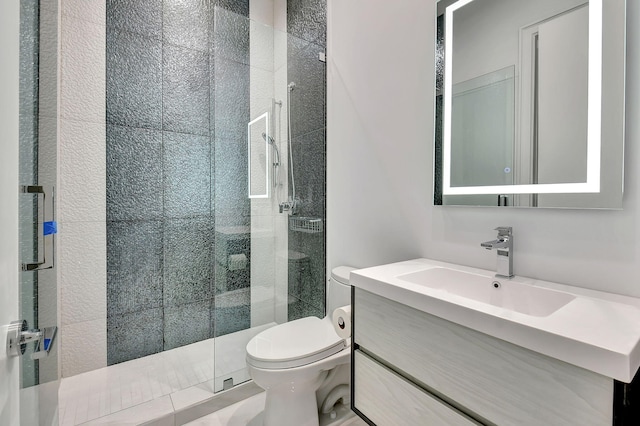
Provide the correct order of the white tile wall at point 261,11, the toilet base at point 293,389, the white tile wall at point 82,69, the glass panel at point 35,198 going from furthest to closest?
the white tile wall at point 261,11
the white tile wall at point 82,69
the toilet base at point 293,389
the glass panel at point 35,198

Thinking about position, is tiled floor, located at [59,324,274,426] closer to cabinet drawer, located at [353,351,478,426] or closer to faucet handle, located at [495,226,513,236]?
cabinet drawer, located at [353,351,478,426]

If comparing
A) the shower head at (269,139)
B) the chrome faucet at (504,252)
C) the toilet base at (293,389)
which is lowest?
the toilet base at (293,389)

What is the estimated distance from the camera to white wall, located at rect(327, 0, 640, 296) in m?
0.83

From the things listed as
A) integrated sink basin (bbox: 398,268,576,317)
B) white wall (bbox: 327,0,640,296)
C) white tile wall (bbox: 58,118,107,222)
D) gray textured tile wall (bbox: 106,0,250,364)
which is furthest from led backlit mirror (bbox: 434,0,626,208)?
white tile wall (bbox: 58,118,107,222)

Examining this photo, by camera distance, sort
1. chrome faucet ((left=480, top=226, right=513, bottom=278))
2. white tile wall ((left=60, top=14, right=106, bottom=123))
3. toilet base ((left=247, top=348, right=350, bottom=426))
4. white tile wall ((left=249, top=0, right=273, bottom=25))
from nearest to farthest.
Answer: chrome faucet ((left=480, top=226, right=513, bottom=278)), toilet base ((left=247, top=348, right=350, bottom=426)), white tile wall ((left=60, top=14, right=106, bottom=123)), white tile wall ((left=249, top=0, right=273, bottom=25))

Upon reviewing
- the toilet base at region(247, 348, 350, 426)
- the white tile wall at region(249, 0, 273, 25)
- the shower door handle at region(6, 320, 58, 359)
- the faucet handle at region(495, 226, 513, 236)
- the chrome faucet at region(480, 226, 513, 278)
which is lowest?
the toilet base at region(247, 348, 350, 426)

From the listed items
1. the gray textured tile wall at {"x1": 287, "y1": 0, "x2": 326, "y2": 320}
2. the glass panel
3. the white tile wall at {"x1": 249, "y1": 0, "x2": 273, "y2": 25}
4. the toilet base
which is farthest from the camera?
the white tile wall at {"x1": 249, "y1": 0, "x2": 273, "y2": 25}

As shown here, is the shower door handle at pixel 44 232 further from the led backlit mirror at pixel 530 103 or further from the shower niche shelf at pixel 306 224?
the led backlit mirror at pixel 530 103

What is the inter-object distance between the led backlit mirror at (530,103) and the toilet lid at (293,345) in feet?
2.69

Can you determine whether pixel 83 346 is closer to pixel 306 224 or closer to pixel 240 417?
pixel 240 417

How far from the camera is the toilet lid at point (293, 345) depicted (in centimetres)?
129

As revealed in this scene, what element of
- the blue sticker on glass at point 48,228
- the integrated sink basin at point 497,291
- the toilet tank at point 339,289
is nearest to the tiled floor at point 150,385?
the toilet tank at point 339,289

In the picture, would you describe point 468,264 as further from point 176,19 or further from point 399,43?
point 176,19

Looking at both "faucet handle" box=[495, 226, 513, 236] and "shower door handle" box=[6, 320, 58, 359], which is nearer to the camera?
"shower door handle" box=[6, 320, 58, 359]
